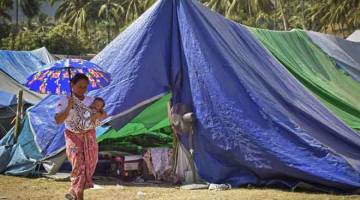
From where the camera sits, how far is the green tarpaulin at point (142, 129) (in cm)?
998

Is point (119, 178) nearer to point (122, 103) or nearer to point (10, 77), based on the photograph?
point (122, 103)

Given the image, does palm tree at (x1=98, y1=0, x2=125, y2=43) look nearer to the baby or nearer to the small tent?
the small tent

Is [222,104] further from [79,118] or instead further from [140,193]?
[79,118]

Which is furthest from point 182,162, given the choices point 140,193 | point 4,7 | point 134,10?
point 134,10

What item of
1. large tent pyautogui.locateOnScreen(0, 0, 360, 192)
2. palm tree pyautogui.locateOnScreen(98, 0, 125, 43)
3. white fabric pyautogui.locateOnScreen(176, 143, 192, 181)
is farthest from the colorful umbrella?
palm tree pyautogui.locateOnScreen(98, 0, 125, 43)

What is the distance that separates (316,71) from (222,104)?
4.06 meters

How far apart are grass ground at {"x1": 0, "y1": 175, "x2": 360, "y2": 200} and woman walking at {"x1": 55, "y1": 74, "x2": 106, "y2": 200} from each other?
4.58 ft

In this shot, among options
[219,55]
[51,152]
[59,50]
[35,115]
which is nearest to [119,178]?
[51,152]

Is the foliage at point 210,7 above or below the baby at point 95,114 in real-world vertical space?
above

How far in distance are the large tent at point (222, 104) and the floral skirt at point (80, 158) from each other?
2.40 meters

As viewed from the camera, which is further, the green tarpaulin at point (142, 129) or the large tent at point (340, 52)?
the large tent at point (340, 52)

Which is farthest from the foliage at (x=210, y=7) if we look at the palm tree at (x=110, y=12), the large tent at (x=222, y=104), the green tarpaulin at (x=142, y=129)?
the large tent at (x=222, y=104)

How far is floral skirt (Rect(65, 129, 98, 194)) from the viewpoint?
5453mm

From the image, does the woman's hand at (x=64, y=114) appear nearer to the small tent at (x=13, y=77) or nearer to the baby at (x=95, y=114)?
the baby at (x=95, y=114)
